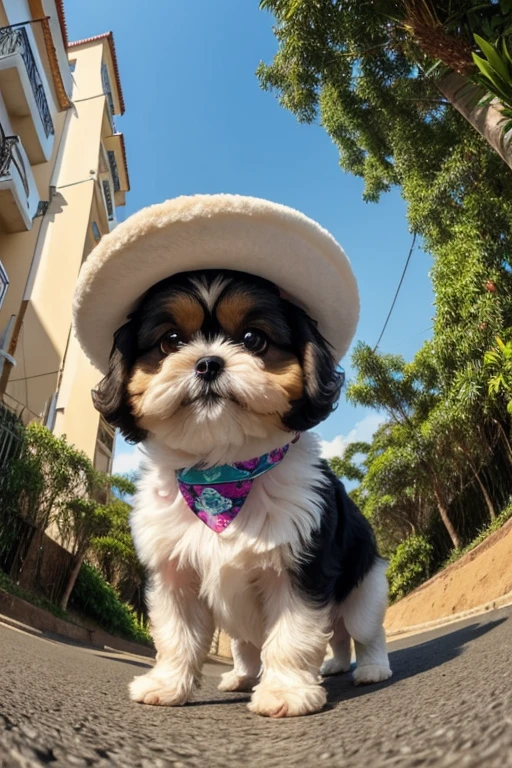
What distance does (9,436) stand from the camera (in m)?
8.38

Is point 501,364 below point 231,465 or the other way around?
the other way around

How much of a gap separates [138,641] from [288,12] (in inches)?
481

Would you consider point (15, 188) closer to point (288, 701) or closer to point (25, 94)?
point (25, 94)

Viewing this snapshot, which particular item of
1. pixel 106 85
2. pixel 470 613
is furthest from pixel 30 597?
pixel 106 85

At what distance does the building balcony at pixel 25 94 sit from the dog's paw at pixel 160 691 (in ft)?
40.0

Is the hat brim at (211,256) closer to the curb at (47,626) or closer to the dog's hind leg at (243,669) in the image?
the dog's hind leg at (243,669)

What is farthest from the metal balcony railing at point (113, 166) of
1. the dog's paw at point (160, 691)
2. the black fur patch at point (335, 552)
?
the dog's paw at point (160, 691)

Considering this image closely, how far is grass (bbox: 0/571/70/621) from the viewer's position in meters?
7.19

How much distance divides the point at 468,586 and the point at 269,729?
851cm

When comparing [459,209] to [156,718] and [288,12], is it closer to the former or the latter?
[288,12]

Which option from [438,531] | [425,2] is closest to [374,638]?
[425,2]

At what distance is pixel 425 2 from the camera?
4.56 m

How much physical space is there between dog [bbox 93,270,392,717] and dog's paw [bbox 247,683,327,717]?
27 mm

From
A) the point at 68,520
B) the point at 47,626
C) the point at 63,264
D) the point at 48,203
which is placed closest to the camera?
the point at 47,626
